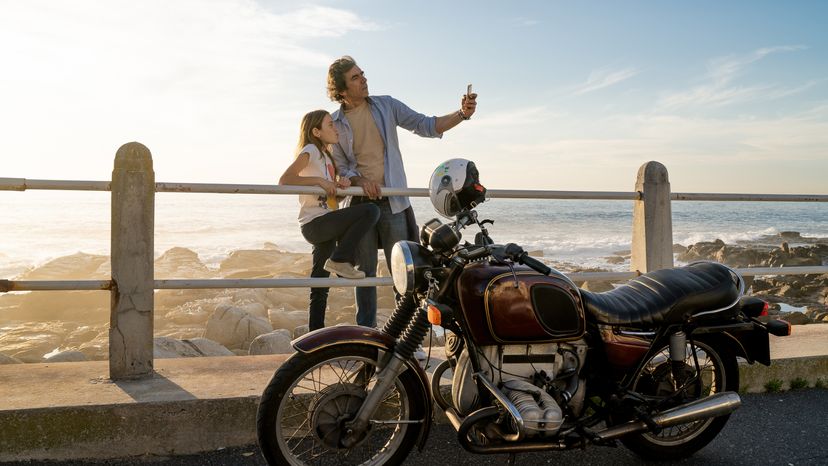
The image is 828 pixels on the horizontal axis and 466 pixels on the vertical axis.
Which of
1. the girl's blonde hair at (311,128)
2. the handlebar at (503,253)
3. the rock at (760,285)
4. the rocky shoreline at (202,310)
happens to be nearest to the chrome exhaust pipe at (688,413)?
the handlebar at (503,253)

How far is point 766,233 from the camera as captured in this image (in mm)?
40281

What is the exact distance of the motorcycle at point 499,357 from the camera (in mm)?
3197

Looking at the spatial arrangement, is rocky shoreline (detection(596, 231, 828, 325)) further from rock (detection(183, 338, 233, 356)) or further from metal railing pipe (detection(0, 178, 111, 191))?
metal railing pipe (detection(0, 178, 111, 191))

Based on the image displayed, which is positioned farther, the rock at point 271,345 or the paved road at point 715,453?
the rock at point 271,345

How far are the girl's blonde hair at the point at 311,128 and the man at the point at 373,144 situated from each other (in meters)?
0.20

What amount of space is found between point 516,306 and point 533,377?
14.7 inches

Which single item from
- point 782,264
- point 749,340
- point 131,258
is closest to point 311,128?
point 131,258

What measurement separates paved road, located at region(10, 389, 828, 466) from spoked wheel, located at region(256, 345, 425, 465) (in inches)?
14.8

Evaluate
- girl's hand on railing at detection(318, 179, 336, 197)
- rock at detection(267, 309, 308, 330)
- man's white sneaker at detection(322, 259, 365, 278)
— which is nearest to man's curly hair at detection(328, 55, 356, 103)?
girl's hand on railing at detection(318, 179, 336, 197)

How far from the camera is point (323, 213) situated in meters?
4.89

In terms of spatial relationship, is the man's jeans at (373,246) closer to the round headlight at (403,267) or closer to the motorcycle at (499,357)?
the motorcycle at (499,357)

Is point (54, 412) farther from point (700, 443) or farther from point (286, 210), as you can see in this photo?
point (286, 210)

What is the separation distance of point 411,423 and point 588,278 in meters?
2.11

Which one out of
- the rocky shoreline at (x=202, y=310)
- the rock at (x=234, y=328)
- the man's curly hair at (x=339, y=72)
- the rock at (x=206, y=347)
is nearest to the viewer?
the man's curly hair at (x=339, y=72)
